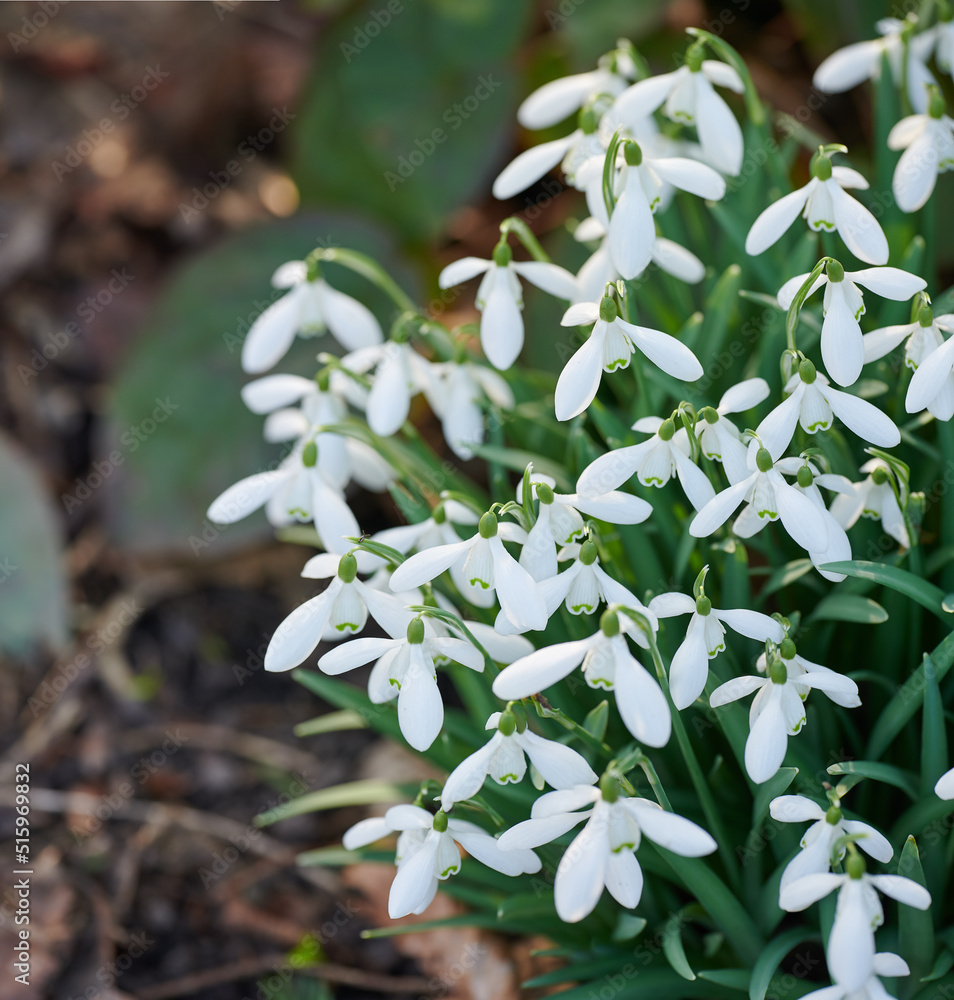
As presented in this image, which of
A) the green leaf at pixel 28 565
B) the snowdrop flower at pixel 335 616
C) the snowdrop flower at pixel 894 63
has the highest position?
the snowdrop flower at pixel 894 63

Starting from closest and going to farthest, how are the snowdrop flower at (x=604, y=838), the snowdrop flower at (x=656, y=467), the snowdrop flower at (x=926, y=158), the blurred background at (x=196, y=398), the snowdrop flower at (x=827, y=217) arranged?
the snowdrop flower at (x=604, y=838)
the snowdrop flower at (x=656, y=467)
the snowdrop flower at (x=827, y=217)
the snowdrop flower at (x=926, y=158)
the blurred background at (x=196, y=398)

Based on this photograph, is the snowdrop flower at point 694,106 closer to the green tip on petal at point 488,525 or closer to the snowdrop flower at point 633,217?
the snowdrop flower at point 633,217

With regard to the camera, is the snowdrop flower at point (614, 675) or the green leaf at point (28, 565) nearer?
the snowdrop flower at point (614, 675)

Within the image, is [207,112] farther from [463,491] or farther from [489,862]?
[489,862]

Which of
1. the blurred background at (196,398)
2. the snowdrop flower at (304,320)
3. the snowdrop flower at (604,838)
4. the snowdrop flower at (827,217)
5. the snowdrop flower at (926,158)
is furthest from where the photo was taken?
the blurred background at (196,398)

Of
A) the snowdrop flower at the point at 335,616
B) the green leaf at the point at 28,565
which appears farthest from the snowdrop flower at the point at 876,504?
the green leaf at the point at 28,565

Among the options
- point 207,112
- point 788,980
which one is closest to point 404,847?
point 788,980

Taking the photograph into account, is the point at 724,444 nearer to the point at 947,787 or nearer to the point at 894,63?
the point at 947,787
